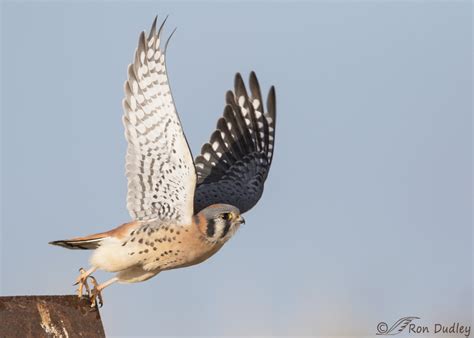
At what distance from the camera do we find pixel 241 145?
842 cm

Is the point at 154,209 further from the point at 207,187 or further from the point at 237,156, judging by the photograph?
the point at 237,156

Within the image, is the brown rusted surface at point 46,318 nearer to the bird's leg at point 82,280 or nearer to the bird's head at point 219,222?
the bird's leg at point 82,280

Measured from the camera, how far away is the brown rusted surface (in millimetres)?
4160

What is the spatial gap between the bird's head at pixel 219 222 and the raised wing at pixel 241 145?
114cm

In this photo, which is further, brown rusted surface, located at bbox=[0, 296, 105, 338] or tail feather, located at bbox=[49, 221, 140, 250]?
tail feather, located at bbox=[49, 221, 140, 250]

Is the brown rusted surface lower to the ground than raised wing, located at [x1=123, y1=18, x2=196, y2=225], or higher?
lower

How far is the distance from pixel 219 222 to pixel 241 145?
1.99m

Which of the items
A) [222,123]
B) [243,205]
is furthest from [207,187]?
[222,123]

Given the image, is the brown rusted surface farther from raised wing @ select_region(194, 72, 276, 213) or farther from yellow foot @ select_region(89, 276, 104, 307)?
raised wing @ select_region(194, 72, 276, 213)

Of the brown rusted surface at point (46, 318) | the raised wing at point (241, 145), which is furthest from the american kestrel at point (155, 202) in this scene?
the brown rusted surface at point (46, 318)

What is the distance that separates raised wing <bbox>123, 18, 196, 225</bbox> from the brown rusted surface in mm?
1831

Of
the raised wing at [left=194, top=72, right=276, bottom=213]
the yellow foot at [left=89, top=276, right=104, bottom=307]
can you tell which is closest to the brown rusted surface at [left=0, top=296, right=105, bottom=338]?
the yellow foot at [left=89, top=276, right=104, bottom=307]

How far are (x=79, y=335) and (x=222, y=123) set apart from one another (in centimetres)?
427

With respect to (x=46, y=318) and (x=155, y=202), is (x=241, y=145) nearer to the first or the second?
(x=155, y=202)
